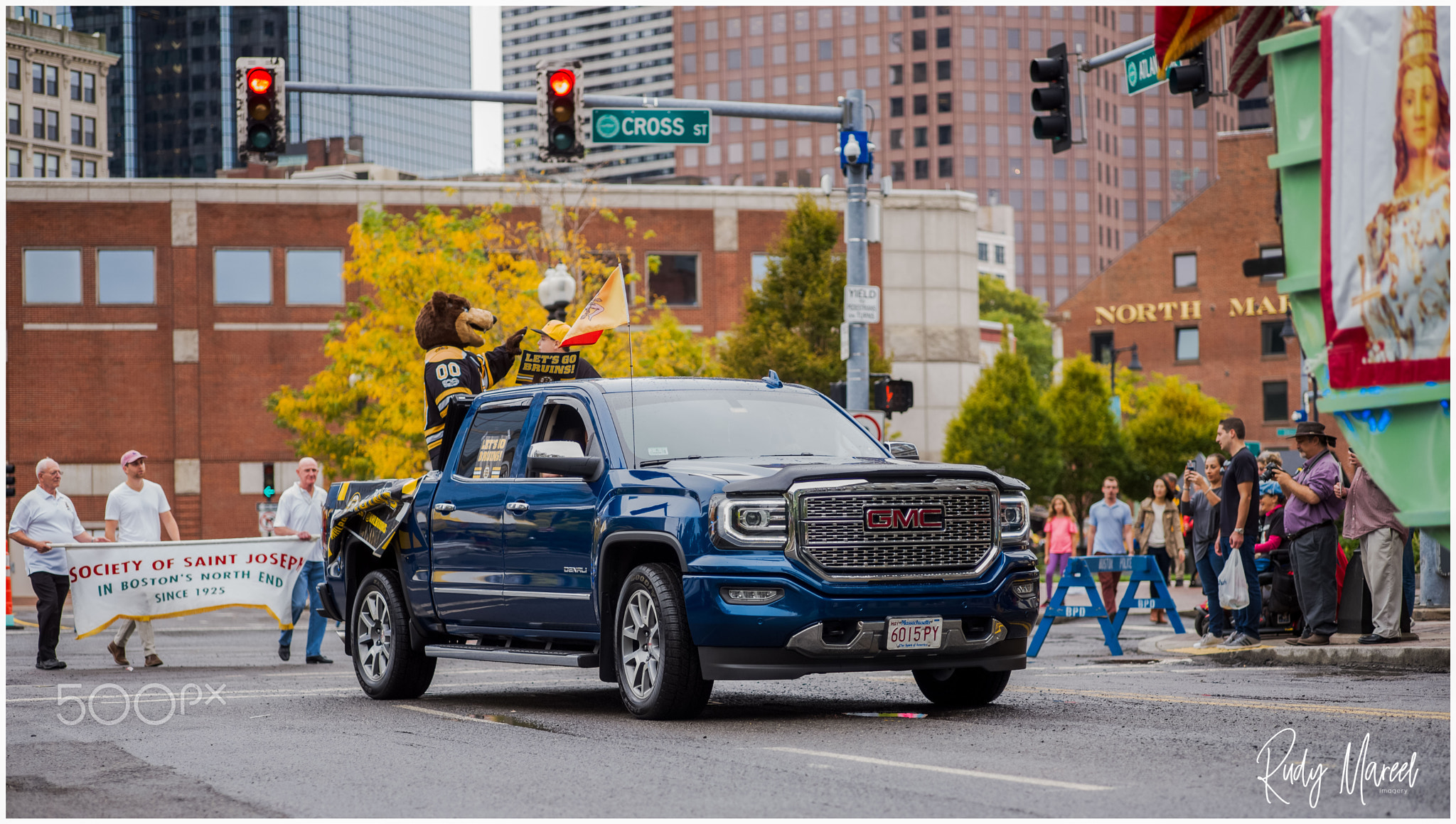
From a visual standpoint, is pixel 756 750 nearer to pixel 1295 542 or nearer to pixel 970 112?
pixel 1295 542

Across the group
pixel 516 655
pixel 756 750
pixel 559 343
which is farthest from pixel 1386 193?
pixel 559 343

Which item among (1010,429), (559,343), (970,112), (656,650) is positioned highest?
(970,112)

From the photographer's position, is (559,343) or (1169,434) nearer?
(559,343)

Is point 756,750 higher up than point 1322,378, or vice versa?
point 1322,378

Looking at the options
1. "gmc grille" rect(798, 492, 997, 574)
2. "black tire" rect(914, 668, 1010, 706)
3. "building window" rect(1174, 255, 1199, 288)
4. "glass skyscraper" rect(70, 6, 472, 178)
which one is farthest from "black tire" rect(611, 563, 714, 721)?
"glass skyscraper" rect(70, 6, 472, 178)

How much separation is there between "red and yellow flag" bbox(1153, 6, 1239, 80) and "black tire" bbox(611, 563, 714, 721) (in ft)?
13.6

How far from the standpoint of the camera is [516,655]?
10648mm

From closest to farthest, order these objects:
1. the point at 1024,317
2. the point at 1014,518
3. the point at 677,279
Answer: the point at 1014,518 → the point at 677,279 → the point at 1024,317

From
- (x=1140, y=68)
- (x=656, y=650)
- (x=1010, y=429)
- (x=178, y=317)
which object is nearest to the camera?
(x=656, y=650)

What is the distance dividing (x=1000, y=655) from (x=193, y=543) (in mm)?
9235

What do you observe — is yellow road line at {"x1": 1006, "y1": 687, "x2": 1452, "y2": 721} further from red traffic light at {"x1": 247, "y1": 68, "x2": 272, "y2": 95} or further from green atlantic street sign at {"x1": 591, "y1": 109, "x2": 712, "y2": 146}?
red traffic light at {"x1": 247, "y1": 68, "x2": 272, "y2": 95}

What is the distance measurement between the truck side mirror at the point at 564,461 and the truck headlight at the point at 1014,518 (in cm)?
228

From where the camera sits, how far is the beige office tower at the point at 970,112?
15400 cm

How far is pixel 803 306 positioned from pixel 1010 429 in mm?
10253
